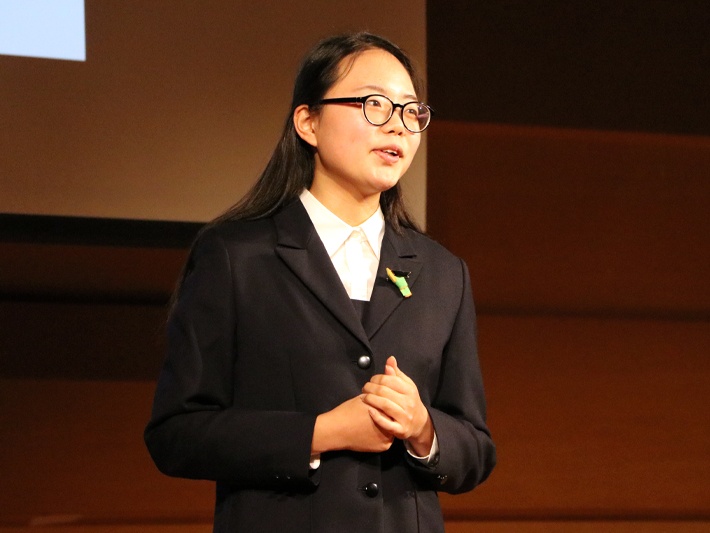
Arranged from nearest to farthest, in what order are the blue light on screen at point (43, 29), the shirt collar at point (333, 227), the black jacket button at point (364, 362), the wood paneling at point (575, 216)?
the black jacket button at point (364, 362) → the shirt collar at point (333, 227) → the blue light on screen at point (43, 29) → the wood paneling at point (575, 216)

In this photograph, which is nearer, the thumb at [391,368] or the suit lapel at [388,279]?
the thumb at [391,368]

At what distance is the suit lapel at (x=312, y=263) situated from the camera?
1.12 metres

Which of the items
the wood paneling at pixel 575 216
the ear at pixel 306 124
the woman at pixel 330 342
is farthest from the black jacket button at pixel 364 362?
the wood paneling at pixel 575 216

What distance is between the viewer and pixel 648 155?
8.52 ft

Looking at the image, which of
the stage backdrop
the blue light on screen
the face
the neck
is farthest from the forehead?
the blue light on screen

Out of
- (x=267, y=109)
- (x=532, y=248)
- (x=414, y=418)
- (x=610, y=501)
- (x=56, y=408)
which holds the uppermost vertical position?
(x=267, y=109)

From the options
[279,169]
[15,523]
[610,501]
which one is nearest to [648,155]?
[610,501]

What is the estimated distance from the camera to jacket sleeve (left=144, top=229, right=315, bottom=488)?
1046mm

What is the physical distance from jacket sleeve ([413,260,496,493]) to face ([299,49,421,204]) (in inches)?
8.3

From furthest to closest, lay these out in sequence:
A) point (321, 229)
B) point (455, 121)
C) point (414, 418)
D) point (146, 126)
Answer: point (455, 121)
point (146, 126)
point (321, 229)
point (414, 418)

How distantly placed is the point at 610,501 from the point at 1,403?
168 centimetres

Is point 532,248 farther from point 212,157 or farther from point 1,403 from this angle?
point 1,403

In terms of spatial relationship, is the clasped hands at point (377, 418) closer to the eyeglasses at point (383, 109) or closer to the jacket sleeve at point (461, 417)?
the jacket sleeve at point (461, 417)

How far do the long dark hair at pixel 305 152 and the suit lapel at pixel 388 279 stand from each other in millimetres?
42
